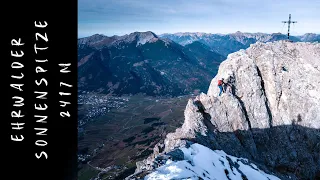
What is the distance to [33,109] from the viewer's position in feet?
38.1

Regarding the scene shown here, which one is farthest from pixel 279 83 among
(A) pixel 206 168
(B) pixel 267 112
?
(A) pixel 206 168

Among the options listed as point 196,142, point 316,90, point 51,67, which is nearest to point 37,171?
point 51,67

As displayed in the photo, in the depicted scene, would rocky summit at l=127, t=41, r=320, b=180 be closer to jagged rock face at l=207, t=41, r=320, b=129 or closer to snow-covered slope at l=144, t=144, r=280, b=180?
jagged rock face at l=207, t=41, r=320, b=129

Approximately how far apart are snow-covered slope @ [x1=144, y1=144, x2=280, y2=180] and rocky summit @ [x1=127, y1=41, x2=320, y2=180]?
11.6ft

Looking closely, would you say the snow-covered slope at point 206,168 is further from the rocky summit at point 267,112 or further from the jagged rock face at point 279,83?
the jagged rock face at point 279,83

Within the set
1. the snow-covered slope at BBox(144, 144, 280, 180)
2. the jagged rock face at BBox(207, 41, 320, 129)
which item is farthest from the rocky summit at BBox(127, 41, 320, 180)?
the snow-covered slope at BBox(144, 144, 280, 180)

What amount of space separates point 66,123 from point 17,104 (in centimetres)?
224

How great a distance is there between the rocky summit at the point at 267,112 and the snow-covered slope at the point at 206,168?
11.6 feet

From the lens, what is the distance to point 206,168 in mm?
36312

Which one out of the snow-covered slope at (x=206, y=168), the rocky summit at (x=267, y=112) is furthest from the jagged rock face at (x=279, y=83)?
the snow-covered slope at (x=206, y=168)

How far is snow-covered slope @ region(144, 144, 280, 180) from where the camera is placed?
2950 centimetres

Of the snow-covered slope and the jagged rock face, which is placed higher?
the jagged rock face

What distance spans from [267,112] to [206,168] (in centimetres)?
3090

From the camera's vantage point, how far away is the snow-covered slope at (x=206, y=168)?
96.8ft
